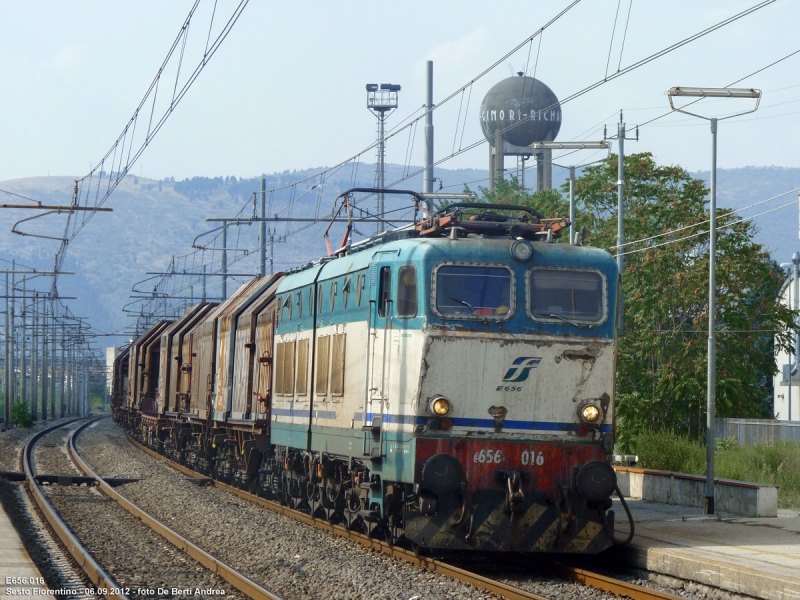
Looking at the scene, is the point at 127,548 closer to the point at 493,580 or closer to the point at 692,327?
the point at 493,580

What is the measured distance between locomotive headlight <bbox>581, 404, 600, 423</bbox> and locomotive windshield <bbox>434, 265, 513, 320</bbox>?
4.77ft

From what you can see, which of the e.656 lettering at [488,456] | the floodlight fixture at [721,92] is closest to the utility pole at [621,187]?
the floodlight fixture at [721,92]

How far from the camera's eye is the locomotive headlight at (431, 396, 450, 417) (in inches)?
532

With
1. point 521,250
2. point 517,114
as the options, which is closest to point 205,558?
point 521,250

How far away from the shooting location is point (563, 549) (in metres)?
13.7

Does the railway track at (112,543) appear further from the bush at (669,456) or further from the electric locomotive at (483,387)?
the bush at (669,456)

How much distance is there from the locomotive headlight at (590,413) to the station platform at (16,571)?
6341 mm

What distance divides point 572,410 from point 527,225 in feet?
8.22

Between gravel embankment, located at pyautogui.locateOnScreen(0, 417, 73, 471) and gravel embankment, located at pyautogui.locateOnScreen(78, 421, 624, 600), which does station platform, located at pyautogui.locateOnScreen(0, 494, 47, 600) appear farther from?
gravel embankment, located at pyautogui.locateOnScreen(0, 417, 73, 471)

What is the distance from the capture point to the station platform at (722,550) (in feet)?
38.2

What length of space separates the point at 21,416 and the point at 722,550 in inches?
2317

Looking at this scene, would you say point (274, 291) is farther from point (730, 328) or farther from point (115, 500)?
point (730, 328)

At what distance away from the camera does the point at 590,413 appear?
1399cm

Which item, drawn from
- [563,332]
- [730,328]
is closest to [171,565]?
[563,332]
